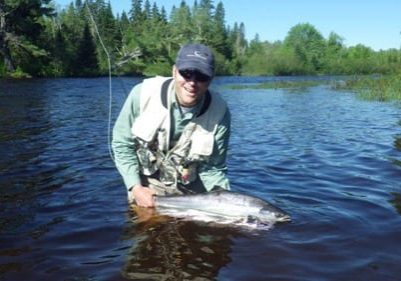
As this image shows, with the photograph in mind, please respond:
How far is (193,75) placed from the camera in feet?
16.2

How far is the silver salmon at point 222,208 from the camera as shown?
5.34m

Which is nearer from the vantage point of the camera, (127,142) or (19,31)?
(127,142)

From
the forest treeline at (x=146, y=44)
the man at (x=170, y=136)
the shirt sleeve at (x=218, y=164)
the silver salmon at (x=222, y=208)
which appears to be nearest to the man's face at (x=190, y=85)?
the man at (x=170, y=136)

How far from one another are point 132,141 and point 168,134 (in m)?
0.42

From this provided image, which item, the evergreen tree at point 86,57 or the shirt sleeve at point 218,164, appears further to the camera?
the evergreen tree at point 86,57

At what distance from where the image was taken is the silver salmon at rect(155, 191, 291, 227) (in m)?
5.34

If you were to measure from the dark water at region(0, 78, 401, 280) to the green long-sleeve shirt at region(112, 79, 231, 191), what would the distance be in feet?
2.22

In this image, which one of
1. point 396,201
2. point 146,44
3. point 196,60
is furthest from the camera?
point 146,44

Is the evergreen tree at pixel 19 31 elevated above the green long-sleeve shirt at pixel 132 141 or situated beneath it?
elevated above

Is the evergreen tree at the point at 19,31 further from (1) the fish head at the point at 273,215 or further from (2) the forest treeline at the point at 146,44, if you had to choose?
(1) the fish head at the point at 273,215

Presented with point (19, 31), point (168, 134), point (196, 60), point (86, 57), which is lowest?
point (168, 134)

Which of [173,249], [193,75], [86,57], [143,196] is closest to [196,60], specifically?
[193,75]

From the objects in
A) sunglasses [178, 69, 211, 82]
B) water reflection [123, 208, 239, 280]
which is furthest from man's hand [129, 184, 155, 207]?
sunglasses [178, 69, 211, 82]

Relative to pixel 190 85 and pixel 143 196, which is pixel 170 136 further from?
pixel 190 85
